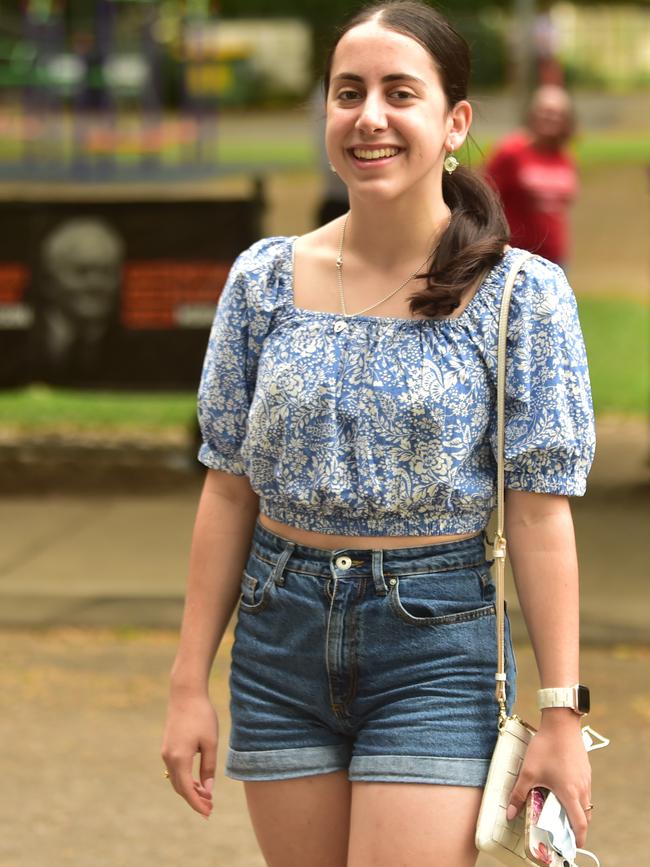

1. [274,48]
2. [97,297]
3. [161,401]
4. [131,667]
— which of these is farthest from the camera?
[274,48]

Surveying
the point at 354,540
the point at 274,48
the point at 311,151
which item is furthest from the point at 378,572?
the point at 274,48

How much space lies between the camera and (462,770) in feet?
8.33

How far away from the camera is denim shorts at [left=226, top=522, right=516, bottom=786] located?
8.37 ft

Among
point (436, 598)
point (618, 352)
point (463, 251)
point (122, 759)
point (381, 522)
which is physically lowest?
point (122, 759)

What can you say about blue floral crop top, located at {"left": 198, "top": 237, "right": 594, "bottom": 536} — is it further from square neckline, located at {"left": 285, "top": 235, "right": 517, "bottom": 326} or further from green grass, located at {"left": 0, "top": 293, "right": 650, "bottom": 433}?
green grass, located at {"left": 0, "top": 293, "right": 650, "bottom": 433}

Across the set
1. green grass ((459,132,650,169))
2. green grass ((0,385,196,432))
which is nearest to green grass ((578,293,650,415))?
green grass ((0,385,196,432))

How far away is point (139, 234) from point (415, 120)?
22.7ft

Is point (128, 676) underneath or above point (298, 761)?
underneath

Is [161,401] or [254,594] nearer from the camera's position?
[254,594]

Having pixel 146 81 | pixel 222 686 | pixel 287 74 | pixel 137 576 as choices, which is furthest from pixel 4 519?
pixel 287 74

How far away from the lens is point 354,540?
2.58m

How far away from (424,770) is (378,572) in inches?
11.9

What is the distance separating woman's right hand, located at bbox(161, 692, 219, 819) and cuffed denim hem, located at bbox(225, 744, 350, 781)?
12 centimetres

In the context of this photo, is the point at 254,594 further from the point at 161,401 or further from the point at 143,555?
the point at 161,401
